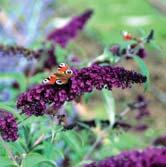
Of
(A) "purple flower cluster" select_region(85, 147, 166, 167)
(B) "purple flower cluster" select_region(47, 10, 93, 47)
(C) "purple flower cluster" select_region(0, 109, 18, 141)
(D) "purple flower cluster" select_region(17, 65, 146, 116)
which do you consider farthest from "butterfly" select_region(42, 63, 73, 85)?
(B) "purple flower cluster" select_region(47, 10, 93, 47)

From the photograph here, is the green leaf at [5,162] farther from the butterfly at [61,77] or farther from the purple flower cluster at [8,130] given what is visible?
the butterfly at [61,77]

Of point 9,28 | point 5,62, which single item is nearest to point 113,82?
point 5,62

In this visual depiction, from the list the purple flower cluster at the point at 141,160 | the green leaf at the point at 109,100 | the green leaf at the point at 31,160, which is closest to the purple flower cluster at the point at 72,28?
the green leaf at the point at 109,100

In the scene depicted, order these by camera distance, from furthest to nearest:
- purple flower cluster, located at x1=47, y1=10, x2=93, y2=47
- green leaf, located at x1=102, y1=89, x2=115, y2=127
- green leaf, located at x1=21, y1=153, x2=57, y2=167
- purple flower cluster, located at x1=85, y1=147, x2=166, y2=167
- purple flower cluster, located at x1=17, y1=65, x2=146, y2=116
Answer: purple flower cluster, located at x1=47, y1=10, x2=93, y2=47 < green leaf, located at x1=102, y1=89, x2=115, y2=127 < purple flower cluster, located at x1=85, y1=147, x2=166, y2=167 < green leaf, located at x1=21, y1=153, x2=57, y2=167 < purple flower cluster, located at x1=17, y1=65, x2=146, y2=116

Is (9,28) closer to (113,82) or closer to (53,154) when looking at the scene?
(53,154)

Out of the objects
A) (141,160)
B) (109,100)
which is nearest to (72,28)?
(109,100)

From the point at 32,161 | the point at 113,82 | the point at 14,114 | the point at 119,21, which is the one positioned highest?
the point at 113,82

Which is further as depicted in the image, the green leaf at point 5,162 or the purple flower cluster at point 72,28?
the purple flower cluster at point 72,28

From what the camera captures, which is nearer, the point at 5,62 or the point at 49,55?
the point at 49,55

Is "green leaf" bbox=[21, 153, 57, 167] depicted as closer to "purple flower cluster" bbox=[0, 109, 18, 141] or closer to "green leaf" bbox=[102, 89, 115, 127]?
"purple flower cluster" bbox=[0, 109, 18, 141]
